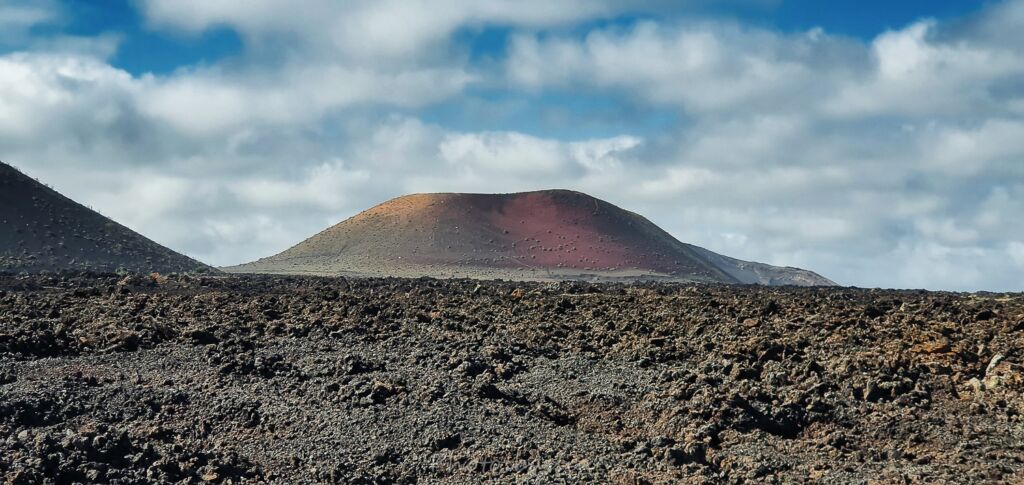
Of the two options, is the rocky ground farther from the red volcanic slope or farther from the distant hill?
the red volcanic slope

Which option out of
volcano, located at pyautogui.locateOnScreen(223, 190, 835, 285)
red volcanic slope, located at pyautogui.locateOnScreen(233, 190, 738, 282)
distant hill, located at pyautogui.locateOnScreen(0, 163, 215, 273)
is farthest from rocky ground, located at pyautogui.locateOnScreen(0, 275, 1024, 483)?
red volcanic slope, located at pyautogui.locateOnScreen(233, 190, 738, 282)

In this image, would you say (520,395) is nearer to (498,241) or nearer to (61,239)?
(61,239)

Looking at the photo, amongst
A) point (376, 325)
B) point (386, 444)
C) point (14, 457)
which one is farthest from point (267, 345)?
point (14, 457)

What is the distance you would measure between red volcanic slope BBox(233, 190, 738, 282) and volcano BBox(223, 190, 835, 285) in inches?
3.4

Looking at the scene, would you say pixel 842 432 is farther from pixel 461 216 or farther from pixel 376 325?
pixel 461 216

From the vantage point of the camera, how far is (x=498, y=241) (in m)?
91.7

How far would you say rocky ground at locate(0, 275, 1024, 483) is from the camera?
1081 centimetres

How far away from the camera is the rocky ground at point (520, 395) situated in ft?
35.5

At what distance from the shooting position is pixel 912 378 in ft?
45.6

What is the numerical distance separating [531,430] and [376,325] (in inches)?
320

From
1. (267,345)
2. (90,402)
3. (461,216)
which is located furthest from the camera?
(461,216)

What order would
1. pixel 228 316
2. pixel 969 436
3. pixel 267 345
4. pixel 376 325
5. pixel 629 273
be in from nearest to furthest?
pixel 969 436 → pixel 267 345 → pixel 376 325 → pixel 228 316 → pixel 629 273

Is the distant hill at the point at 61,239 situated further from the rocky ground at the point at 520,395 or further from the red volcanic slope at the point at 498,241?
the rocky ground at the point at 520,395

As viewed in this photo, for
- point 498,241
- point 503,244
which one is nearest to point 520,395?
point 503,244
